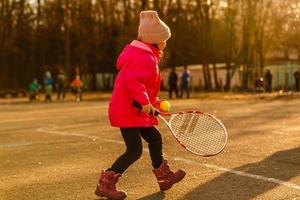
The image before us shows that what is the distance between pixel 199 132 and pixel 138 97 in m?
0.94

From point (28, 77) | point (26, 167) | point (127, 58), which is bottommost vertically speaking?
point (28, 77)

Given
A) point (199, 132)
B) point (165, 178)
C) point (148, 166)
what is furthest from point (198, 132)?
point (148, 166)

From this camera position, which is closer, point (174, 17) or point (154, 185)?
point (154, 185)

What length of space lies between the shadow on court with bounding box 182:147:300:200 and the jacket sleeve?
3.81 ft

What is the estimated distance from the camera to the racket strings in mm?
6738

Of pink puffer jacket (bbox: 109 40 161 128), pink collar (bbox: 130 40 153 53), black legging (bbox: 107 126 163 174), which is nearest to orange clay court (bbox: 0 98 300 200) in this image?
black legging (bbox: 107 126 163 174)

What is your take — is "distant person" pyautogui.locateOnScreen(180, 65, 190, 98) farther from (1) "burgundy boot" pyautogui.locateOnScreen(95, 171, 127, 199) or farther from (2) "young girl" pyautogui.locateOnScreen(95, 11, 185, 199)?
(1) "burgundy boot" pyautogui.locateOnScreen(95, 171, 127, 199)

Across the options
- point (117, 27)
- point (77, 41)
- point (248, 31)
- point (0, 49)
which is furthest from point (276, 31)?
point (0, 49)

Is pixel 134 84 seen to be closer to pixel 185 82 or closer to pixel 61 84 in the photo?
pixel 185 82

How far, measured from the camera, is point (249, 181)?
727cm

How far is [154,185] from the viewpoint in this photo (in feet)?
23.8

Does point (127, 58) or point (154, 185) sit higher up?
point (127, 58)

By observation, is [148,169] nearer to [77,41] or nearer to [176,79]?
[176,79]

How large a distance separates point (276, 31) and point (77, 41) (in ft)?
68.1
